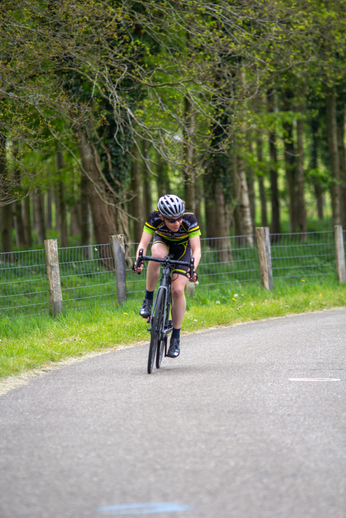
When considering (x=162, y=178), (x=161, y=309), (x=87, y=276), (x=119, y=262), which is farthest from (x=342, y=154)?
(x=161, y=309)

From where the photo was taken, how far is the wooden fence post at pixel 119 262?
10.7 metres

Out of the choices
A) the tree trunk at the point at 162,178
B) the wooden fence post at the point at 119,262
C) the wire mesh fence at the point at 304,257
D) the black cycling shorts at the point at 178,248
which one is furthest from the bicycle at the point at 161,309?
the tree trunk at the point at 162,178

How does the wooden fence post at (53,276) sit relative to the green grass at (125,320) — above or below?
above

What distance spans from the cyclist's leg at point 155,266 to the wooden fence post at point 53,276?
344cm

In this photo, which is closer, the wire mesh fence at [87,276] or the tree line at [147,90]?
the wire mesh fence at [87,276]

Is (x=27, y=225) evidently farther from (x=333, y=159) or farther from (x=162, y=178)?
(x=333, y=159)

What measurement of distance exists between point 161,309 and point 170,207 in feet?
3.69

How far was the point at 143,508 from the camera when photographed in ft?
9.91

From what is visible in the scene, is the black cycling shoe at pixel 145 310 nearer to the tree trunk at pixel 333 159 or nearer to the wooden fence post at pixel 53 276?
the wooden fence post at pixel 53 276

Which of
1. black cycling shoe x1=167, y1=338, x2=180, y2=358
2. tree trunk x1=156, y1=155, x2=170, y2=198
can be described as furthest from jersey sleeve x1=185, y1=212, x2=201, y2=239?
tree trunk x1=156, y1=155, x2=170, y2=198

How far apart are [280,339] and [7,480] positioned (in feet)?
18.4

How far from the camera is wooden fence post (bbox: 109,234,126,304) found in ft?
35.2

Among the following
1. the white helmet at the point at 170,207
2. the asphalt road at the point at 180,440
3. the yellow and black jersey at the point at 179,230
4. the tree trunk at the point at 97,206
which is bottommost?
the asphalt road at the point at 180,440

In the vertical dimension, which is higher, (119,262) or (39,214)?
(39,214)
